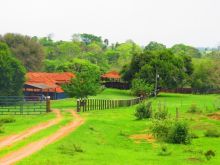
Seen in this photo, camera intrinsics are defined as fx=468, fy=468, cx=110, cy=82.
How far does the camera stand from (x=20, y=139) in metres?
28.0

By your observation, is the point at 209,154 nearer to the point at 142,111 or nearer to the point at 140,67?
the point at 142,111

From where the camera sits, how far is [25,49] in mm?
86875

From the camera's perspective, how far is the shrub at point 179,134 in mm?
29938

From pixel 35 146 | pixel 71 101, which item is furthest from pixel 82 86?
pixel 35 146

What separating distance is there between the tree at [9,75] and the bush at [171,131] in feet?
120

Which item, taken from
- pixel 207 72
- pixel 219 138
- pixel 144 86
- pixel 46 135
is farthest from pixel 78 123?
pixel 207 72

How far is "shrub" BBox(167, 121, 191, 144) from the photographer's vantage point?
29.9 metres

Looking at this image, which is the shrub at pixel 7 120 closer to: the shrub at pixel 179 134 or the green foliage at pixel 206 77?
the shrub at pixel 179 134

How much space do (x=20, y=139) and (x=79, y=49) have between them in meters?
124

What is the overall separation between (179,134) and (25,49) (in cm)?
Result: 6107

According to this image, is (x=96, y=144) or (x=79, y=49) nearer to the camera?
(x=96, y=144)

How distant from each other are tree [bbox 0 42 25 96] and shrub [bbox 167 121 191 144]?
38.2 m

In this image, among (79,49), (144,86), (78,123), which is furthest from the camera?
(79,49)

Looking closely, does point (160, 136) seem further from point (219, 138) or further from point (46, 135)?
point (46, 135)
